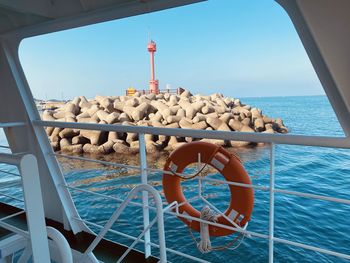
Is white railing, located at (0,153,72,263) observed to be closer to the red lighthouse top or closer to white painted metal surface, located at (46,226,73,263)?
white painted metal surface, located at (46,226,73,263)

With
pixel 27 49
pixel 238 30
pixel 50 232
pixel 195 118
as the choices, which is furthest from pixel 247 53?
pixel 50 232

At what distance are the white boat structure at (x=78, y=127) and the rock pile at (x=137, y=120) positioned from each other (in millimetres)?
5834

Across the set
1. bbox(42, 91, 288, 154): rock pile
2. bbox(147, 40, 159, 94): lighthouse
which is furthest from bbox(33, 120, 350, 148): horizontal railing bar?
bbox(147, 40, 159, 94): lighthouse

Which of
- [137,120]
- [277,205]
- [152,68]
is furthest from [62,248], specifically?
[152,68]

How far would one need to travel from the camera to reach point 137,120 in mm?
9156

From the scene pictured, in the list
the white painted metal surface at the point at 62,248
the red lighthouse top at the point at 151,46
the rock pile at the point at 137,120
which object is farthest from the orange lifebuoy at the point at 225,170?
the red lighthouse top at the point at 151,46

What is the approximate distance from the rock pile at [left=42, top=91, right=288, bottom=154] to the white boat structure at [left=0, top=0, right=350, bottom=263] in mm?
5834

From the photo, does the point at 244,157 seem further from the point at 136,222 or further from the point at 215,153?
the point at 215,153

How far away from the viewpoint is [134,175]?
5934 millimetres

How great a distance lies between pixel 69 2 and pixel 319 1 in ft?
3.80

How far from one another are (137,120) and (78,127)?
7.75 meters

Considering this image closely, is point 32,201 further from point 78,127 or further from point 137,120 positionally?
point 137,120

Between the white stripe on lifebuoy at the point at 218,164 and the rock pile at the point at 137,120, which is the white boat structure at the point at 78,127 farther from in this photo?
the rock pile at the point at 137,120

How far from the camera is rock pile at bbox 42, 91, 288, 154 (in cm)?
802
